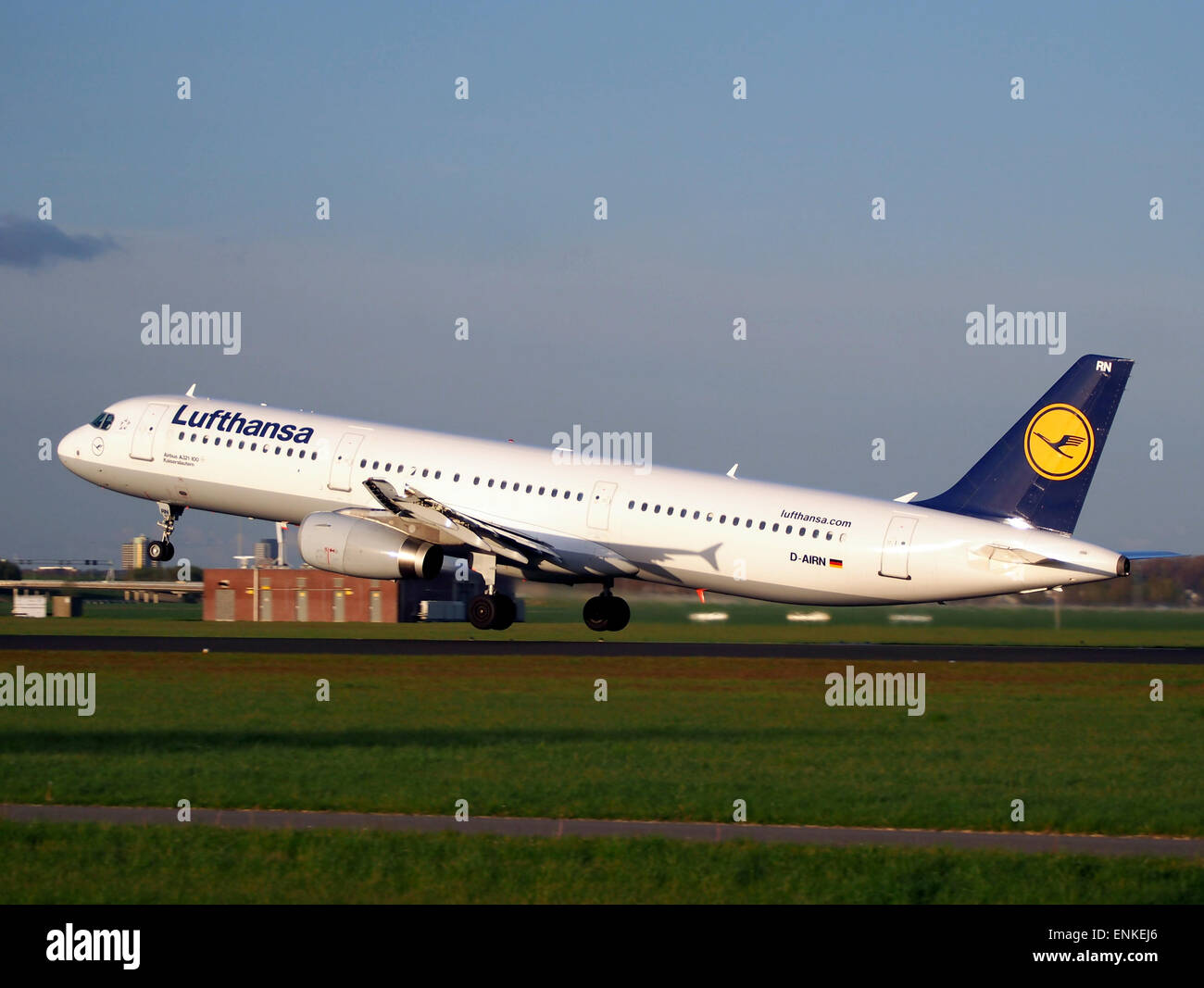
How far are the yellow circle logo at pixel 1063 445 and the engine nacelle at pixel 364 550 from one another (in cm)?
1607

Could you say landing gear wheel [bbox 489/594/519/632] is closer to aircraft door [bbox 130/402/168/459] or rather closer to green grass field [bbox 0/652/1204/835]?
green grass field [bbox 0/652/1204/835]

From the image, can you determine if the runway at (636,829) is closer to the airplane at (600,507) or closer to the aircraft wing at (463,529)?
the airplane at (600,507)

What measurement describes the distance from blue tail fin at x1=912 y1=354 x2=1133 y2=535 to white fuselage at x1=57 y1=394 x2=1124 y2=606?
68 centimetres

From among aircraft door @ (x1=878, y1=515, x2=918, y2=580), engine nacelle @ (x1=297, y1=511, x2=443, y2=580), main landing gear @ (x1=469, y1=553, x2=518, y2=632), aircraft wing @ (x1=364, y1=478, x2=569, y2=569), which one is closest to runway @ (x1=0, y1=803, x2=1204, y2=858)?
aircraft door @ (x1=878, y1=515, x2=918, y2=580)

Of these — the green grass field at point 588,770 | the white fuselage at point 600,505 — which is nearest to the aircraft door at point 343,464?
the white fuselage at point 600,505

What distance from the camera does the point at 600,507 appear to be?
42.8 meters

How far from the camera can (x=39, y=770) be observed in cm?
2045

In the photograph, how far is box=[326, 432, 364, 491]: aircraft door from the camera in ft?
144

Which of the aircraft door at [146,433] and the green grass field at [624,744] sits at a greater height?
the aircraft door at [146,433]

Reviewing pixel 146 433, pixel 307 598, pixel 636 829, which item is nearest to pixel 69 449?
pixel 146 433

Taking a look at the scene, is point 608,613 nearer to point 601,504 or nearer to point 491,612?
point 491,612

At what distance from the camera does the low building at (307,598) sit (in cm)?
6869

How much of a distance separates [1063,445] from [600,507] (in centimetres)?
1233
